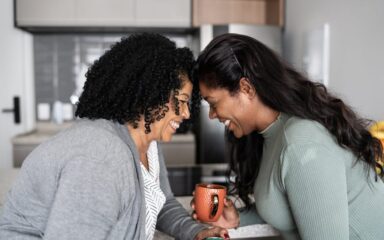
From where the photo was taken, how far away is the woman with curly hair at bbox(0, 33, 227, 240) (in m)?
0.69

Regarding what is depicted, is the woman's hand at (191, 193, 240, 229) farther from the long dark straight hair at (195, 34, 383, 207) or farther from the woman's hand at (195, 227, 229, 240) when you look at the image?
the long dark straight hair at (195, 34, 383, 207)

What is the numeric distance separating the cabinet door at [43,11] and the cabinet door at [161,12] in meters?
0.54

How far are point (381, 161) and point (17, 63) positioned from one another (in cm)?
305

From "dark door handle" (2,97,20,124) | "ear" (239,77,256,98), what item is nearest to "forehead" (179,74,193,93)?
"ear" (239,77,256,98)

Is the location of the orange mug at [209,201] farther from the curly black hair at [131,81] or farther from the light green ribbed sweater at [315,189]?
the curly black hair at [131,81]

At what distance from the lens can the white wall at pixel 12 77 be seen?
9.85ft

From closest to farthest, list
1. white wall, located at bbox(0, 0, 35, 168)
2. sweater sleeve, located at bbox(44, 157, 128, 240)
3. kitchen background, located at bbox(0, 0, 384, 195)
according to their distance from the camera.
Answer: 1. sweater sleeve, located at bbox(44, 157, 128, 240)
2. kitchen background, located at bbox(0, 0, 384, 195)
3. white wall, located at bbox(0, 0, 35, 168)

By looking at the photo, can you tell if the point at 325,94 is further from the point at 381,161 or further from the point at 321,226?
the point at 321,226

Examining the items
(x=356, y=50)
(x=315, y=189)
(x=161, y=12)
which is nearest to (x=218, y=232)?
(x=315, y=189)

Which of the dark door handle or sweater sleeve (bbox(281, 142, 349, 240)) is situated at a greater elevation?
sweater sleeve (bbox(281, 142, 349, 240))

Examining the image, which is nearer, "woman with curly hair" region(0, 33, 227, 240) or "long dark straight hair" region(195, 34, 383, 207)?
"woman with curly hair" region(0, 33, 227, 240)

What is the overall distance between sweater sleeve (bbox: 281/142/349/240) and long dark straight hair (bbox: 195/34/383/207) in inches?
4.6

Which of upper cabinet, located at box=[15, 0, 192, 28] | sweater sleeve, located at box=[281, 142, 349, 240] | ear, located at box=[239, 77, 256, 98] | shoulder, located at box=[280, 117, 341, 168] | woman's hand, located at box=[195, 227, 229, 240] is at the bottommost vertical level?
woman's hand, located at box=[195, 227, 229, 240]

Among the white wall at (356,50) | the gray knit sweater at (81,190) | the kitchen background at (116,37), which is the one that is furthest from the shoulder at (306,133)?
the kitchen background at (116,37)
